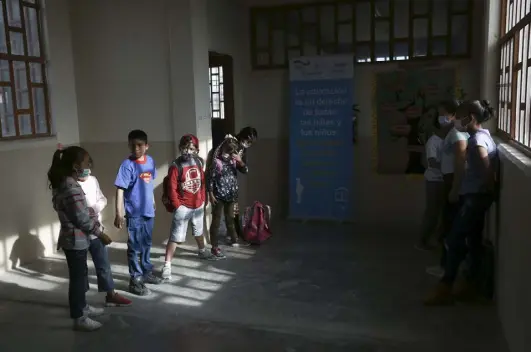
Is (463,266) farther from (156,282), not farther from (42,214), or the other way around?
(42,214)

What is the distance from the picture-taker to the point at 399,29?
590cm

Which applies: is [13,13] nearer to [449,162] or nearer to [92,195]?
[92,195]

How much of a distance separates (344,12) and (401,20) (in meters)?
0.70

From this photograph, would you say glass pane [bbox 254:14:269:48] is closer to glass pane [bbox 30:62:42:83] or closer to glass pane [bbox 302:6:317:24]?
glass pane [bbox 302:6:317:24]

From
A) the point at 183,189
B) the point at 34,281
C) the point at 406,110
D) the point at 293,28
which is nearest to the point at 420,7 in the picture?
the point at 406,110

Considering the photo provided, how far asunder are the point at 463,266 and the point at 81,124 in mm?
4267

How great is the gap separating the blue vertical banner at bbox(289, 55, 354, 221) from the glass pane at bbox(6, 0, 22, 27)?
3.11m

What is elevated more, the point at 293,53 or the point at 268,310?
the point at 293,53

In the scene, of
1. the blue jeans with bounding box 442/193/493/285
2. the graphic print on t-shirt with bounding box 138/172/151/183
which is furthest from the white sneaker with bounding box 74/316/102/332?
the blue jeans with bounding box 442/193/493/285

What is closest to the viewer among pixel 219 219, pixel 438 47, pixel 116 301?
pixel 116 301

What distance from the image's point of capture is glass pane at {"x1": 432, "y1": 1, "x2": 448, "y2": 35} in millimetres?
5727

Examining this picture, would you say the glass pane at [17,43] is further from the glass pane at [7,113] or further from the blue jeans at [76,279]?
the blue jeans at [76,279]

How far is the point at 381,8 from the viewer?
6.05m

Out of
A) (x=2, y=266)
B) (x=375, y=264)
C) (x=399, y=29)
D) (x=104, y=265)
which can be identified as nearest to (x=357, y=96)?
(x=399, y=29)
